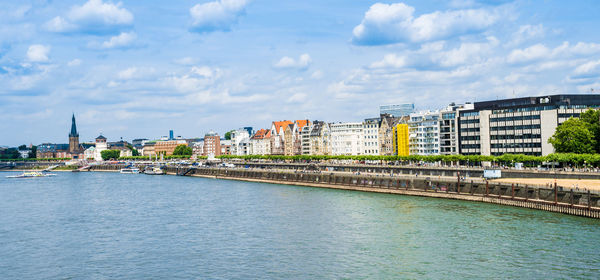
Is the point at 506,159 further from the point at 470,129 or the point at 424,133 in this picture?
the point at 424,133

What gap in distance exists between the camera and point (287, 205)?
78250 millimetres

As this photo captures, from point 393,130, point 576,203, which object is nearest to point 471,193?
point 576,203

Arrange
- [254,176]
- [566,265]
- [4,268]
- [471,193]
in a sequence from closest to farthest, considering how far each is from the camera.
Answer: [566,265] → [4,268] → [471,193] → [254,176]

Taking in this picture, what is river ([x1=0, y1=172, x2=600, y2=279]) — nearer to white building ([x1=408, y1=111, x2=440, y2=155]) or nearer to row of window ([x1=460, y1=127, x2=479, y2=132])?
row of window ([x1=460, y1=127, x2=479, y2=132])

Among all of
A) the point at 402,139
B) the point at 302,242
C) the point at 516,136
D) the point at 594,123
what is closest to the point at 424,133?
the point at 402,139

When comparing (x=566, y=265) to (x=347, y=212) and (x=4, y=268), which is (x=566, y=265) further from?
(x=4, y=268)

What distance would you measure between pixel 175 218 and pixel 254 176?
78.1 meters

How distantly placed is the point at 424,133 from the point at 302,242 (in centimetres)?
11439

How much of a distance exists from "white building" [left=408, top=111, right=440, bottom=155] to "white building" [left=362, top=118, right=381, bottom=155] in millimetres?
22340

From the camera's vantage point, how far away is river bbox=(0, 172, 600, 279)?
3888 cm

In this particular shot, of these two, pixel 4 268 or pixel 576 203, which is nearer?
pixel 4 268

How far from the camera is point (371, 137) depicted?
191 m

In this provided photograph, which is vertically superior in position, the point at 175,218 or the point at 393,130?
the point at 393,130

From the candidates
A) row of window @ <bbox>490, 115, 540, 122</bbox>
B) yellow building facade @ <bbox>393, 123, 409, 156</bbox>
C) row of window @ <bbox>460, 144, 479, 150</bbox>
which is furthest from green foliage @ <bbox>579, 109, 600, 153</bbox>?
yellow building facade @ <bbox>393, 123, 409, 156</bbox>
